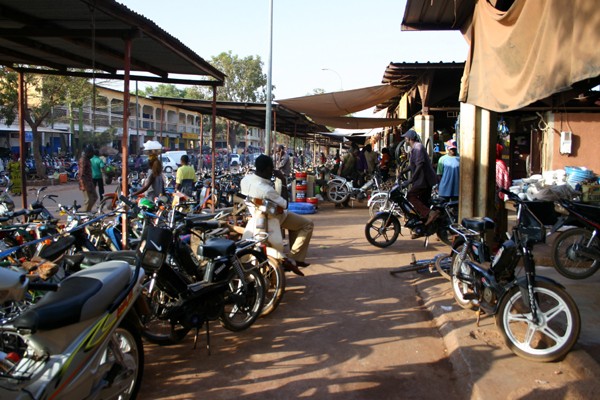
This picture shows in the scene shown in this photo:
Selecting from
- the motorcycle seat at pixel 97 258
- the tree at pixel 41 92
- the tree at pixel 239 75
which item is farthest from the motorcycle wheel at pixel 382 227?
the tree at pixel 239 75

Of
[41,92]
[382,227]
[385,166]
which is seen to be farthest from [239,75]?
[382,227]

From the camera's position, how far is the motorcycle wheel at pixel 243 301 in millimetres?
4527

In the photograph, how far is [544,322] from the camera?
373 cm

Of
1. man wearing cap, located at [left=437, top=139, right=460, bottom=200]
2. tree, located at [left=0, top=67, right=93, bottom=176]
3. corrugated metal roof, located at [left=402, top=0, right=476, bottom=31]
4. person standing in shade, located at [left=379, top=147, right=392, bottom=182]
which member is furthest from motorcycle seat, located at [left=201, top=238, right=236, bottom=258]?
tree, located at [left=0, top=67, right=93, bottom=176]

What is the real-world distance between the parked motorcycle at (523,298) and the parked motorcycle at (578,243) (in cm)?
206

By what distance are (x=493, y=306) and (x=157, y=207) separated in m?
4.87

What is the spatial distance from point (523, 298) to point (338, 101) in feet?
29.9

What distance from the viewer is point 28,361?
2.51m

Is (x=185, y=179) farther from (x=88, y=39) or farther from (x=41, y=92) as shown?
(x=41, y=92)

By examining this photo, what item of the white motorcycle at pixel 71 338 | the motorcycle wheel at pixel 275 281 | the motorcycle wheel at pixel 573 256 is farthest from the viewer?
the motorcycle wheel at pixel 573 256

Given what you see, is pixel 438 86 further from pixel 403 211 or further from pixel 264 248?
pixel 264 248

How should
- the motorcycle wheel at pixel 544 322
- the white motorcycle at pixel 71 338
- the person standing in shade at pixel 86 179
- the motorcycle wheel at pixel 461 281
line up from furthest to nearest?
the person standing in shade at pixel 86 179 < the motorcycle wheel at pixel 461 281 < the motorcycle wheel at pixel 544 322 < the white motorcycle at pixel 71 338

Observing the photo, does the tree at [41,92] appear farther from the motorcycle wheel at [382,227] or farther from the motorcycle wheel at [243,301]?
the motorcycle wheel at [243,301]

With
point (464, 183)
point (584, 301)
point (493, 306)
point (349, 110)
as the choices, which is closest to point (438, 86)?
point (349, 110)
